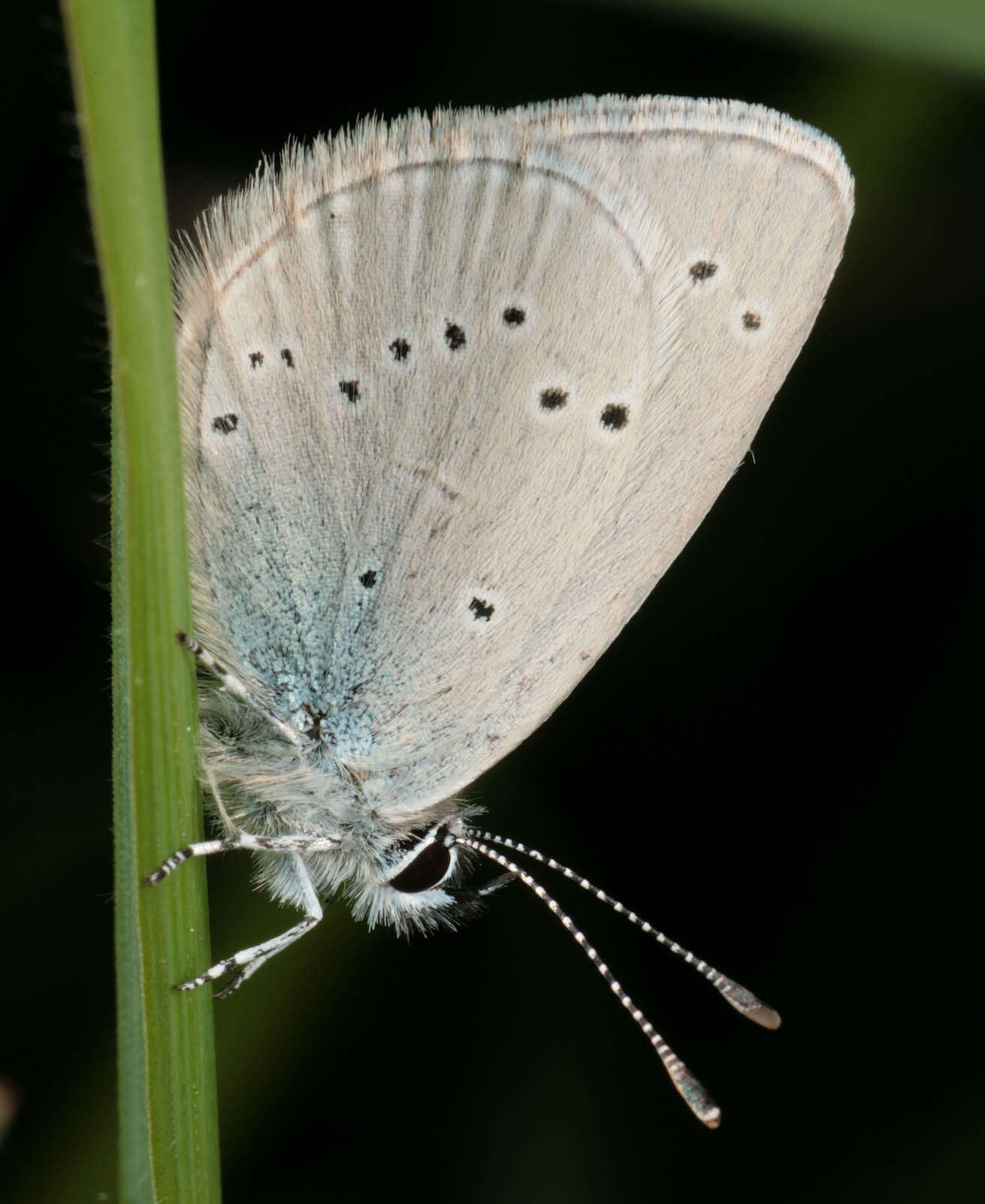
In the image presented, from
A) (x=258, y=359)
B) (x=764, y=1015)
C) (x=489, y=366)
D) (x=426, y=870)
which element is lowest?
(x=764, y=1015)

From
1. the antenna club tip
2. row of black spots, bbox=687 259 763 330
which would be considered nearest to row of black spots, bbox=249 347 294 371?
row of black spots, bbox=687 259 763 330

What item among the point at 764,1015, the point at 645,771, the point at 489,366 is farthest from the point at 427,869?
the point at 489,366

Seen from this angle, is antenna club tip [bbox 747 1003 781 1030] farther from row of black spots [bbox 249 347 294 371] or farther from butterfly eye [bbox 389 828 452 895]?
row of black spots [bbox 249 347 294 371]

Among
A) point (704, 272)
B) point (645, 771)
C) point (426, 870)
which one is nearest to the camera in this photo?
point (704, 272)

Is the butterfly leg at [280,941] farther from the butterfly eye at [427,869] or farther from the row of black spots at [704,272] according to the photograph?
the row of black spots at [704,272]

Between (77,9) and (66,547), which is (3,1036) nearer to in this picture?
(66,547)

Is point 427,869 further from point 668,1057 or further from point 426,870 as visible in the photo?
point 668,1057

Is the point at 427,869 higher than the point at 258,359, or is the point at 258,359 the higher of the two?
the point at 258,359

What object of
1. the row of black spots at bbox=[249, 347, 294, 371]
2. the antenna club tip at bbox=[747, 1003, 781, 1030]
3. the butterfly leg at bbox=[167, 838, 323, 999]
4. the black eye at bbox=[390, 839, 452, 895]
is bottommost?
the antenna club tip at bbox=[747, 1003, 781, 1030]
